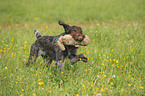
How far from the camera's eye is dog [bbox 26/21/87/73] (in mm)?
3764

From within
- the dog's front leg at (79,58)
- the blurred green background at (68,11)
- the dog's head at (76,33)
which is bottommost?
the dog's front leg at (79,58)

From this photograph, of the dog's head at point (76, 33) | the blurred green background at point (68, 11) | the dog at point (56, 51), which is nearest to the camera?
the dog's head at point (76, 33)

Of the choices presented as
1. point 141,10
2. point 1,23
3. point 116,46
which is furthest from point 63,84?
point 141,10

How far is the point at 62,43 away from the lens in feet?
12.4

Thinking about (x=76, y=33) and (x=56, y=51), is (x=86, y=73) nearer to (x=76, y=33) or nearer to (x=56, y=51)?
(x=56, y=51)

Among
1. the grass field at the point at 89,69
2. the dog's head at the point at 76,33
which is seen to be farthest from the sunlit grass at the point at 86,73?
the dog's head at the point at 76,33

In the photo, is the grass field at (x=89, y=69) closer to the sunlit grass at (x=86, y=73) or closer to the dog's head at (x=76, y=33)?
the sunlit grass at (x=86, y=73)

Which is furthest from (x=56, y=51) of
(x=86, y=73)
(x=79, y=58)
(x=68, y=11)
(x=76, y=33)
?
(x=68, y=11)

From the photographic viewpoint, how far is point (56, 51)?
13.5ft

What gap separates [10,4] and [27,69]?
31.8ft

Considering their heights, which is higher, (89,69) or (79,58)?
(79,58)

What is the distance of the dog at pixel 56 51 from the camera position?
3.76 meters

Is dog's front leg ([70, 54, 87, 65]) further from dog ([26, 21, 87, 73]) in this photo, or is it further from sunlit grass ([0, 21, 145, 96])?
sunlit grass ([0, 21, 145, 96])

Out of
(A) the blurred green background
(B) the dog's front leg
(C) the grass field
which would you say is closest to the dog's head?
(B) the dog's front leg
